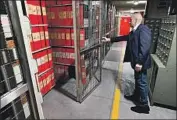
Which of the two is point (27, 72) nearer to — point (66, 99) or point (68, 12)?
point (66, 99)

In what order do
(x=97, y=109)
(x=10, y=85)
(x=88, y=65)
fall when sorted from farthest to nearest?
1. (x=88, y=65)
2. (x=97, y=109)
3. (x=10, y=85)

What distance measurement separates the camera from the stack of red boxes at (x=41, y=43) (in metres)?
2.28

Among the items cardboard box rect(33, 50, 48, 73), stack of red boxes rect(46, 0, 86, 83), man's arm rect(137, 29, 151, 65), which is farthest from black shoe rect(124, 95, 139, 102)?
cardboard box rect(33, 50, 48, 73)

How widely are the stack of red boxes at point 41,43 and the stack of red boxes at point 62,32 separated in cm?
32

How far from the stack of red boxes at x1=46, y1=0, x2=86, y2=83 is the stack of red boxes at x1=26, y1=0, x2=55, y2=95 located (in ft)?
1.06

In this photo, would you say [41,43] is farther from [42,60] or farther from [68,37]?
[68,37]

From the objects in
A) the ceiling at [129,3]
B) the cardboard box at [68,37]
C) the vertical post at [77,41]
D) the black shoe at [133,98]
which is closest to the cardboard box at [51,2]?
the cardboard box at [68,37]

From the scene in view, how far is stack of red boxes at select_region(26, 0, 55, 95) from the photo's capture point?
2285 mm

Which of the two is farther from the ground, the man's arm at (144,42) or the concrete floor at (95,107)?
the man's arm at (144,42)

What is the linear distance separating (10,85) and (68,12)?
1964mm

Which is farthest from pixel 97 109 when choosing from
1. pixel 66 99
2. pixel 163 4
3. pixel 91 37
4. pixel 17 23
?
pixel 163 4

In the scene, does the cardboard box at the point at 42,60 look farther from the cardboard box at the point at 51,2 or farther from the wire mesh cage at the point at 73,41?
the cardboard box at the point at 51,2

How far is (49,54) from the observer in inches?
110

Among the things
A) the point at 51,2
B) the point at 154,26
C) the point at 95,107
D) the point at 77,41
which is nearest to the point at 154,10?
the point at 154,26
